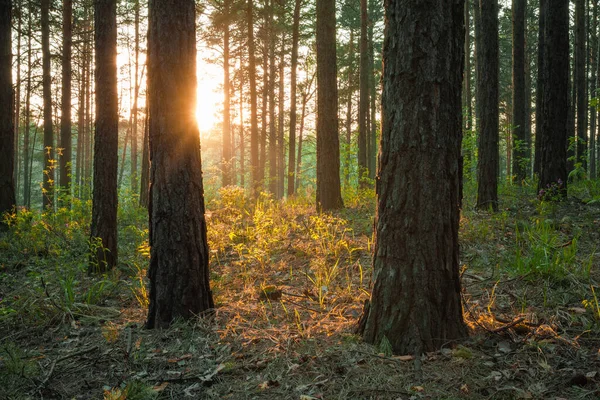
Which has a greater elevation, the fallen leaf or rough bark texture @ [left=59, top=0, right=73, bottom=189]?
rough bark texture @ [left=59, top=0, right=73, bottom=189]

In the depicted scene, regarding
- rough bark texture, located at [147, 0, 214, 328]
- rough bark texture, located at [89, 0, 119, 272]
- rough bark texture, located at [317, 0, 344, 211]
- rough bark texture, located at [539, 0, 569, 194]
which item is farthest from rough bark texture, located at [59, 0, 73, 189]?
rough bark texture, located at [539, 0, 569, 194]

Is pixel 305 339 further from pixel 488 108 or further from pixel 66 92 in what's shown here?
pixel 66 92

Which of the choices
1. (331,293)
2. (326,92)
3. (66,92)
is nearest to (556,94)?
(326,92)

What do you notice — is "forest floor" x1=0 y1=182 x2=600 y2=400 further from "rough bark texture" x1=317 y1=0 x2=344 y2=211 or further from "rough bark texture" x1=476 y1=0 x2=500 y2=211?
"rough bark texture" x1=317 y1=0 x2=344 y2=211

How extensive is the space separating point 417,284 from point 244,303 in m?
1.98

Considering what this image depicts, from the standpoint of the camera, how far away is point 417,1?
2537mm

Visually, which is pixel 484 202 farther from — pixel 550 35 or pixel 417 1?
pixel 417 1

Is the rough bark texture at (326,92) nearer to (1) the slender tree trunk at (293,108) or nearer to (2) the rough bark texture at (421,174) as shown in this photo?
(1) the slender tree trunk at (293,108)

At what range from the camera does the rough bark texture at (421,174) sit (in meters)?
2.55

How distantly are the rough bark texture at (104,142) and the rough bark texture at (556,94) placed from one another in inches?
319

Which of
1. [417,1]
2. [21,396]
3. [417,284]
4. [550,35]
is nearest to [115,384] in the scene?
[21,396]

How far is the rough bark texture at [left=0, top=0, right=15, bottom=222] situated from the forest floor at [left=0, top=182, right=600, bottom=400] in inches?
187

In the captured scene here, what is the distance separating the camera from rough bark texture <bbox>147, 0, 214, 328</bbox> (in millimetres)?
3373

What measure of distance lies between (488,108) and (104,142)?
7.20m
